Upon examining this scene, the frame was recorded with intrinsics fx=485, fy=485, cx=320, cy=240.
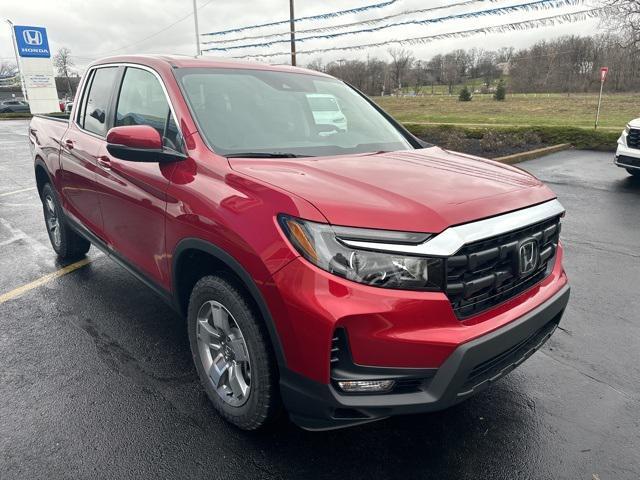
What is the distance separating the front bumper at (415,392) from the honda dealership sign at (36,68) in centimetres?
3082

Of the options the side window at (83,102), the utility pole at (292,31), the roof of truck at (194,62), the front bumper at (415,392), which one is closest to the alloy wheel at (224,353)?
the front bumper at (415,392)

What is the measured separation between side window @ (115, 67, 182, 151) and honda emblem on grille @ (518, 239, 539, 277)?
1880 millimetres

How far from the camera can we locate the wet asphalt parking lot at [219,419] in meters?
2.33

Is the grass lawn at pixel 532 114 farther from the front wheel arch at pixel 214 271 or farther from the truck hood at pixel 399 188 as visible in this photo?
the front wheel arch at pixel 214 271

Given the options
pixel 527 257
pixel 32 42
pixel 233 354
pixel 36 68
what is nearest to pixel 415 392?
pixel 527 257

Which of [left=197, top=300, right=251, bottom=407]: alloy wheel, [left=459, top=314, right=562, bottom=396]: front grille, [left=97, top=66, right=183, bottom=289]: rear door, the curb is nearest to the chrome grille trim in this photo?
[left=459, top=314, right=562, bottom=396]: front grille

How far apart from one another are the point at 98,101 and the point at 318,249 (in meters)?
2.93

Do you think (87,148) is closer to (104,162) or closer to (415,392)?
(104,162)

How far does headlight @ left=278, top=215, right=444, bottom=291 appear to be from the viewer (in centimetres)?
194

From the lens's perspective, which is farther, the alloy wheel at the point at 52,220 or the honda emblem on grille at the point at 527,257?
the alloy wheel at the point at 52,220

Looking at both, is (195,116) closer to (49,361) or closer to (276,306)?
(276,306)

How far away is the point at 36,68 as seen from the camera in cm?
2792

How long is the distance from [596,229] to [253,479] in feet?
19.3

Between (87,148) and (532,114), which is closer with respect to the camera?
(87,148)
